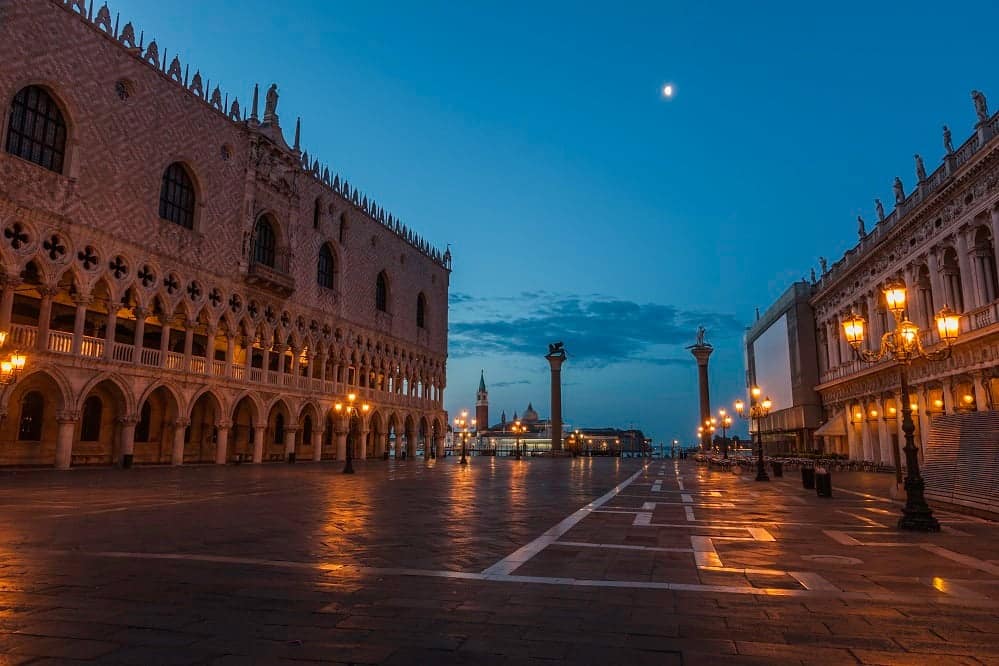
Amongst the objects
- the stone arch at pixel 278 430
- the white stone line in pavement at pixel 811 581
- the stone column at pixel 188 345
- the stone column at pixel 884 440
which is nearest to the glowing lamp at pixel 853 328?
the white stone line in pavement at pixel 811 581

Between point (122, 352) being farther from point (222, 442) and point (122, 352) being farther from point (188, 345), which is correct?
point (222, 442)

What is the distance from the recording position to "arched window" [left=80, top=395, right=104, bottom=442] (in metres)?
30.3

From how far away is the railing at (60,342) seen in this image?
85.8 feet

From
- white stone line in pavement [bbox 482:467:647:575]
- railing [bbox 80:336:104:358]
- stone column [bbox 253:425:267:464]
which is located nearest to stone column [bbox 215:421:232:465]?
stone column [bbox 253:425:267:464]

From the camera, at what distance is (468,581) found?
19.8 ft

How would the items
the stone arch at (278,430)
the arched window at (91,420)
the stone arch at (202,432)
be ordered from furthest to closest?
the stone arch at (278,430), the stone arch at (202,432), the arched window at (91,420)

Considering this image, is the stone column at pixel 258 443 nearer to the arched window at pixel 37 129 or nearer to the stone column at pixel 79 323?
the stone column at pixel 79 323

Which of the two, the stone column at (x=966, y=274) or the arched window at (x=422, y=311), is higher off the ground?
the arched window at (x=422, y=311)

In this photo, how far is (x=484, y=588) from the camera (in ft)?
18.8

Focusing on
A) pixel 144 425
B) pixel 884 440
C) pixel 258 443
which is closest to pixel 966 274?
pixel 884 440

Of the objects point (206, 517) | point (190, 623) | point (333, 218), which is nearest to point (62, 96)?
point (333, 218)

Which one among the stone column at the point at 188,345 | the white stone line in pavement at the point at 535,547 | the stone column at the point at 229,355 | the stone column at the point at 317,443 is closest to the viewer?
the white stone line in pavement at the point at 535,547

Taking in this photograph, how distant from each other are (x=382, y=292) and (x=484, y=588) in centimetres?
4994

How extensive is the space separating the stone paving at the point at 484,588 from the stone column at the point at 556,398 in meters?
53.8
